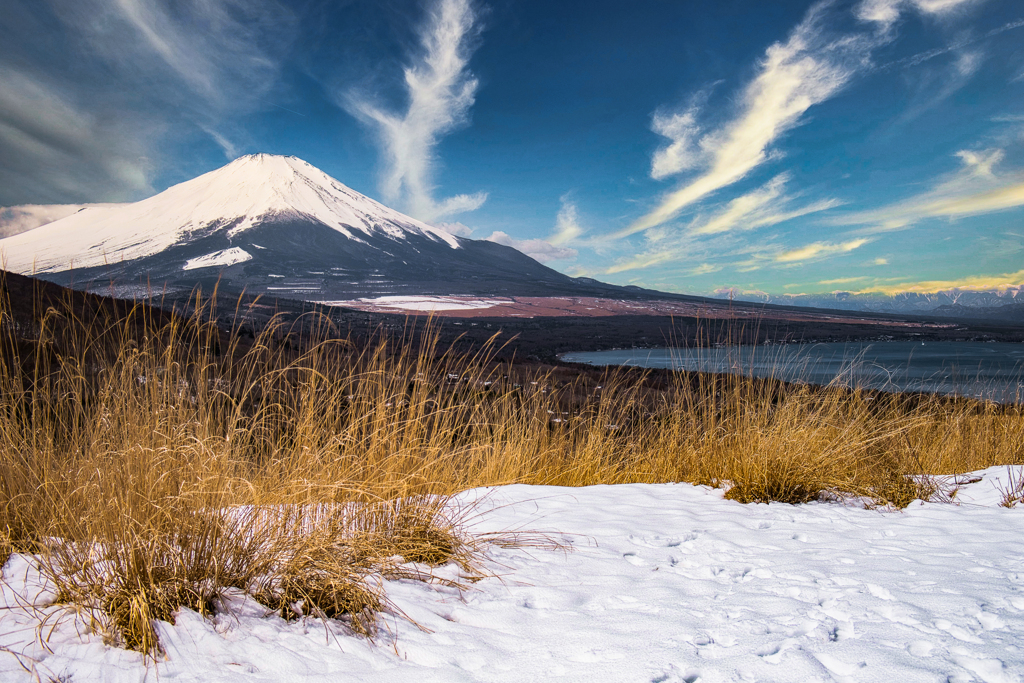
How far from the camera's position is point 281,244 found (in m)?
106

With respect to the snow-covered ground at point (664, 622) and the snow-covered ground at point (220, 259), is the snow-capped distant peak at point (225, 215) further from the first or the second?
the snow-covered ground at point (664, 622)

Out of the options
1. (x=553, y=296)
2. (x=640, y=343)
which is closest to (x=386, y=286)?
(x=553, y=296)

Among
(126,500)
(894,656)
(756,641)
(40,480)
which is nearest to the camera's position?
(894,656)

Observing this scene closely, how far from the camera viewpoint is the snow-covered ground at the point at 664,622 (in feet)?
4.22

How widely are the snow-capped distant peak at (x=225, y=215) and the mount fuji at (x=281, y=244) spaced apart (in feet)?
1.01

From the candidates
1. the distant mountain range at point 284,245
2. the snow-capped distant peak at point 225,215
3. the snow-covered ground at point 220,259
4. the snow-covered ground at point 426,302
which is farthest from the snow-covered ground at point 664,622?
the snow-capped distant peak at point 225,215

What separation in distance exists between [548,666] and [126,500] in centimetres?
149

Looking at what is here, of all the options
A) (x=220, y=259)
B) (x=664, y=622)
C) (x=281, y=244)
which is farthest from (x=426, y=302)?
(x=664, y=622)

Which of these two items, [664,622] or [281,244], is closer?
[664,622]

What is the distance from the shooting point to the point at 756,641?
57.0 inches

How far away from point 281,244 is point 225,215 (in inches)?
888

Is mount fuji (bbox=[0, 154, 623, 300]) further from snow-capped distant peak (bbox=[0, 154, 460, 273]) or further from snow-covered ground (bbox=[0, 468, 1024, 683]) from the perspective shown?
snow-covered ground (bbox=[0, 468, 1024, 683])

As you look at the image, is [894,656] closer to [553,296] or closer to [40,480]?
[40,480]

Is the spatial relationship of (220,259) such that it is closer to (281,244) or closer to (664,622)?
(281,244)
